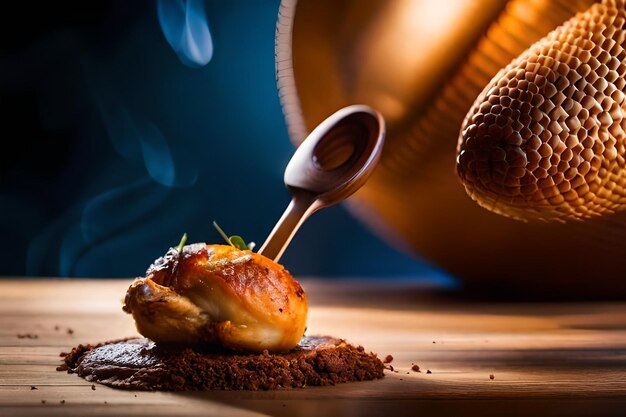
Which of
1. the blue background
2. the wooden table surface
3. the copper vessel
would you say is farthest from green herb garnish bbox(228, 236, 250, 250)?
the blue background

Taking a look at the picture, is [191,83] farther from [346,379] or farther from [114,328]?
[346,379]

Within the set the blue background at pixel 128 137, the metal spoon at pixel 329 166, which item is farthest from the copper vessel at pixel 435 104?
the blue background at pixel 128 137

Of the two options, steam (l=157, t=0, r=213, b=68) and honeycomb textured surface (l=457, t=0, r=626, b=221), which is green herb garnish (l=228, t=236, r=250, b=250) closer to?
honeycomb textured surface (l=457, t=0, r=626, b=221)

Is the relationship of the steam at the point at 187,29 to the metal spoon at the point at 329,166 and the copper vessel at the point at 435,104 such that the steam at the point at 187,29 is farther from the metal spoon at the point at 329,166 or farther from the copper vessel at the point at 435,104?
the metal spoon at the point at 329,166

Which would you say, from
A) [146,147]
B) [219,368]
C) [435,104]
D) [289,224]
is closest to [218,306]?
[219,368]

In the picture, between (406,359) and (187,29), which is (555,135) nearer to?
(406,359)

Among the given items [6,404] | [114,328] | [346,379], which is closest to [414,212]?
[114,328]
